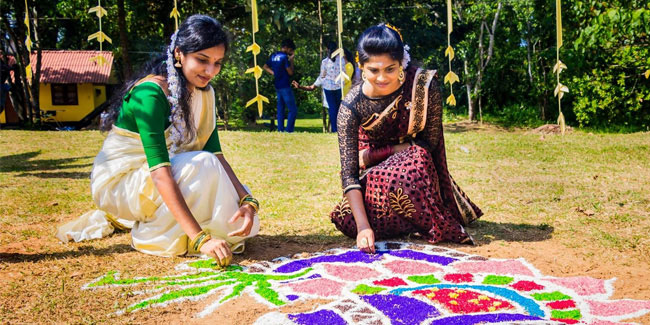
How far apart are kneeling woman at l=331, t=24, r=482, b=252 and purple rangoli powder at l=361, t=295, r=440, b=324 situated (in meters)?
0.87

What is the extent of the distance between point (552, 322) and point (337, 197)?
Result: 3265mm

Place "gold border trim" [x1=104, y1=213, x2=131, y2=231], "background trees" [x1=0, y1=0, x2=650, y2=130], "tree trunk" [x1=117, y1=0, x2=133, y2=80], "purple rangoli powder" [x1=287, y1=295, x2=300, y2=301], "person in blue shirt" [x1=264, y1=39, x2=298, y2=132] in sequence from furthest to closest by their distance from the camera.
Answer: "tree trunk" [x1=117, y1=0, x2=133, y2=80] → "background trees" [x1=0, y1=0, x2=650, y2=130] → "person in blue shirt" [x1=264, y1=39, x2=298, y2=132] → "gold border trim" [x1=104, y1=213, x2=131, y2=231] → "purple rangoli powder" [x1=287, y1=295, x2=300, y2=301]

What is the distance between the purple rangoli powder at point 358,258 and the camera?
3.27 metres

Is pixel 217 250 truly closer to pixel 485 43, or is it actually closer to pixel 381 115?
pixel 381 115

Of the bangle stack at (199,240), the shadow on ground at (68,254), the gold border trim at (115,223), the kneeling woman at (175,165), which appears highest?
the kneeling woman at (175,165)

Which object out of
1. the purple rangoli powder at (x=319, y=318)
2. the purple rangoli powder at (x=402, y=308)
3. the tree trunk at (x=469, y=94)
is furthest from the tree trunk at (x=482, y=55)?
the purple rangoli powder at (x=319, y=318)

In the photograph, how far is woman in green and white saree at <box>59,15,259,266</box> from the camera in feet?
10.5

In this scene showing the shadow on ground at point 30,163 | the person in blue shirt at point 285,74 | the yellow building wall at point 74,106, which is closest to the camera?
the shadow on ground at point 30,163

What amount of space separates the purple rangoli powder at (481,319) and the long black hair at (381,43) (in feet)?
5.58

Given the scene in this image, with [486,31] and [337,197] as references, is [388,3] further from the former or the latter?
[337,197]

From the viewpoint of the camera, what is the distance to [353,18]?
15.7 m

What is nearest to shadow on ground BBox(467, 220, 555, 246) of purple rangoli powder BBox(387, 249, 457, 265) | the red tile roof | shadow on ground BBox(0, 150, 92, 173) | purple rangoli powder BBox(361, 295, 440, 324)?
purple rangoli powder BBox(387, 249, 457, 265)

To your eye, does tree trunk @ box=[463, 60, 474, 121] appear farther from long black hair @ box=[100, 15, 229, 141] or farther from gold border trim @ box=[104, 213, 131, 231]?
long black hair @ box=[100, 15, 229, 141]

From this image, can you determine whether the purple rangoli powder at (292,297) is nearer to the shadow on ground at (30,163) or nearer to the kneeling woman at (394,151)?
the kneeling woman at (394,151)
